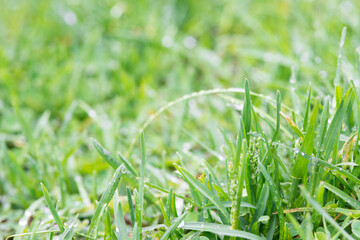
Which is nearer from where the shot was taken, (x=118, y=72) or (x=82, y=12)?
(x=118, y=72)

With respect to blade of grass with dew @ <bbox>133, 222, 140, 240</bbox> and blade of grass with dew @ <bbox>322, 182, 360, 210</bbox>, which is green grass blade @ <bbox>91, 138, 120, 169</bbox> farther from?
blade of grass with dew @ <bbox>322, 182, 360, 210</bbox>

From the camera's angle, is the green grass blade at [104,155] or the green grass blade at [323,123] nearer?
the green grass blade at [323,123]

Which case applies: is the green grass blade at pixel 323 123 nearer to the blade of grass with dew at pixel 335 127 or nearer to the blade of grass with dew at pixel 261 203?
the blade of grass with dew at pixel 335 127

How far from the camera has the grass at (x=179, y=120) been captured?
956 mm

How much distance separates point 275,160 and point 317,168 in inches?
3.9

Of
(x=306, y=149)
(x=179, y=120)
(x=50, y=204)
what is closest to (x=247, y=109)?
(x=306, y=149)

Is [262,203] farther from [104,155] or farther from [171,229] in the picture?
[104,155]

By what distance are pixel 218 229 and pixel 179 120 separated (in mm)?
796

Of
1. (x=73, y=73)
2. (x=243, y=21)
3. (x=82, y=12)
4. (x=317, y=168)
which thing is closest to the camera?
(x=317, y=168)

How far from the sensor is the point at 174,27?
242 centimetres

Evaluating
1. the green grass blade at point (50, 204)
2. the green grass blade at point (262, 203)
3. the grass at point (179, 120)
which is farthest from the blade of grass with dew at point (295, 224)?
the green grass blade at point (50, 204)

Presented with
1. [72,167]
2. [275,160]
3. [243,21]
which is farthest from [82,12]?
[275,160]

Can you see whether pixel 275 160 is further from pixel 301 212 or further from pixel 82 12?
pixel 82 12

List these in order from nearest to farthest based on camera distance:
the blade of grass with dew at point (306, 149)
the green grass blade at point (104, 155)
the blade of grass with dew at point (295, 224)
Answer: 1. the blade of grass with dew at point (295, 224)
2. the blade of grass with dew at point (306, 149)
3. the green grass blade at point (104, 155)
